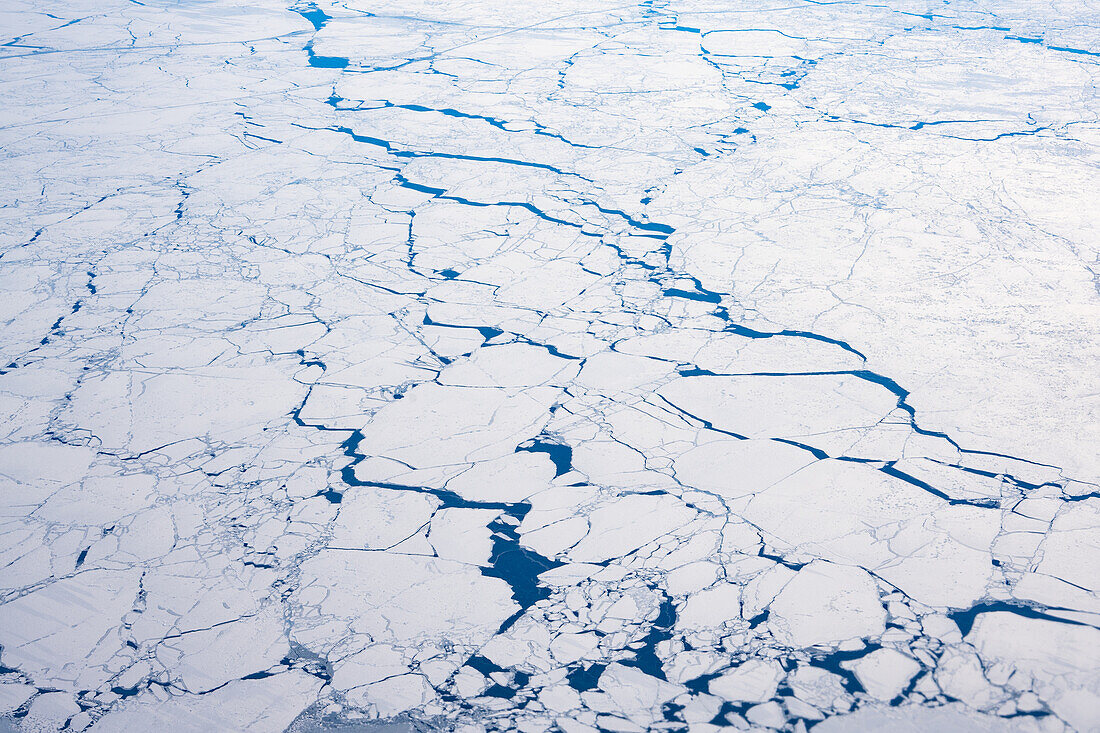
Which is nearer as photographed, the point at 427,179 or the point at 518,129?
the point at 427,179

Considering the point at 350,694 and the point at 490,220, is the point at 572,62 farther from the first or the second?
the point at 350,694

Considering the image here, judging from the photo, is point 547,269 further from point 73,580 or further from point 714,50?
point 714,50

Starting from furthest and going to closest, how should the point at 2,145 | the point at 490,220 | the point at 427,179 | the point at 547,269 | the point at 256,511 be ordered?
1. the point at 2,145
2. the point at 427,179
3. the point at 490,220
4. the point at 547,269
5. the point at 256,511

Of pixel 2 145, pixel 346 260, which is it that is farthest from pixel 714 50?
pixel 2 145

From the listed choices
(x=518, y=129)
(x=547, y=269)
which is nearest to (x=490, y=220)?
(x=547, y=269)

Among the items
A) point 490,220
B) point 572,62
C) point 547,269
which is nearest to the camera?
point 547,269

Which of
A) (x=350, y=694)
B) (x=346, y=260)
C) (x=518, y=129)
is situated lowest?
(x=350, y=694)

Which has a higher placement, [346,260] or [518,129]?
[518,129]
